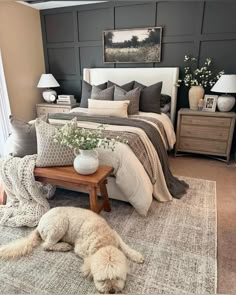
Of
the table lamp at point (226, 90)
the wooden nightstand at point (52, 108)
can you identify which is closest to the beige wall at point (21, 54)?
the wooden nightstand at point (52, 108)

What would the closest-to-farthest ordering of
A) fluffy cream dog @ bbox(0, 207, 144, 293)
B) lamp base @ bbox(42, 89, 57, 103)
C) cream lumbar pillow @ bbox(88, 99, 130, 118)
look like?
fluffy cream dog @ bbox(0, 207, 144, 293) → cream lumbar pillow @ bbox(88, 99, 130, 118) → lamp base @ bbox(42, 89, 57, 103)

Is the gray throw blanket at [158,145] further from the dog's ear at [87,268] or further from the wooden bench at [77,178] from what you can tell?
the dog's ear at [87,268]

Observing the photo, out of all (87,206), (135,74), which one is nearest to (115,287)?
(87,206)

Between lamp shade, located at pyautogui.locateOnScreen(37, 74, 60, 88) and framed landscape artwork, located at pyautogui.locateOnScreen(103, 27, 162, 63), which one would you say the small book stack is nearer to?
lamp shade, located at pyautogui.locateOnScreen(37, 74, 60, 88)

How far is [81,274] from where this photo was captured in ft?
4.93

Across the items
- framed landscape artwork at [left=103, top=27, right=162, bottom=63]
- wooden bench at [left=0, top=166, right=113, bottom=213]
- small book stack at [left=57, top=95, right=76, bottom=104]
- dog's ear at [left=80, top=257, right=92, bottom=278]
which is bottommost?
dog's ear at [left=80, top=257, right=92, bottom=278]

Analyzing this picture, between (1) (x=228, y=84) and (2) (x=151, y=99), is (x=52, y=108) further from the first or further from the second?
(1) (x=228, y=84)

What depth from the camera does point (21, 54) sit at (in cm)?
391

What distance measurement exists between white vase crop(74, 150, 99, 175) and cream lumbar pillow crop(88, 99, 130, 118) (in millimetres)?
1251

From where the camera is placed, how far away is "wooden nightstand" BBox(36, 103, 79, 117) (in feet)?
13.3

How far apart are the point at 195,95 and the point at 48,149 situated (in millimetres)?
2394

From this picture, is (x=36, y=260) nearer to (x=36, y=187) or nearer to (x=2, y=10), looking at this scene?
Answer: (x=36, y=187)

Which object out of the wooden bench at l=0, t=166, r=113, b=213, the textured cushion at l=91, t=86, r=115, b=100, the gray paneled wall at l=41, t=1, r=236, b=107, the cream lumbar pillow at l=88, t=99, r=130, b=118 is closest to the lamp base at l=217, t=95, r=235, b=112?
the gray paneled wall at l=41, t=1, r=236, b=107

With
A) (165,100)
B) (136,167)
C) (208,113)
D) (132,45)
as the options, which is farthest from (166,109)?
(136,167)
